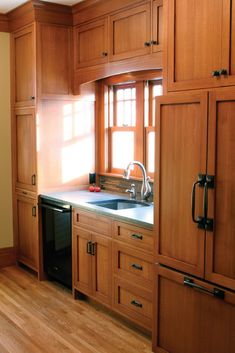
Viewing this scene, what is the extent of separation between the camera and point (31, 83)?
14.9ft

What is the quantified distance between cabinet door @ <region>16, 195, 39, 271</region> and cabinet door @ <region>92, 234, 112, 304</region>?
1.00m

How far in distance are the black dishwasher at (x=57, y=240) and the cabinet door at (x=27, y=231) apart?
125mm

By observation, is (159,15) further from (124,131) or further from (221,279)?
(221,279)

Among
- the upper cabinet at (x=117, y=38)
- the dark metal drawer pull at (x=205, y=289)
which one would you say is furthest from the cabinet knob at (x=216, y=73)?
the dark metal drawer pull at (x=205, y=289)

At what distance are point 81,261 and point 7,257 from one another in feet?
4.59

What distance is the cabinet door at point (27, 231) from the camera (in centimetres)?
468

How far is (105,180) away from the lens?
4.79 m

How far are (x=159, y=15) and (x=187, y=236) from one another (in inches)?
66.4

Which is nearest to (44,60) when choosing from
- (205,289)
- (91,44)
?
(91,44)

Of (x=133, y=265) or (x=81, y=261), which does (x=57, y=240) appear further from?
(x=133, y=265)

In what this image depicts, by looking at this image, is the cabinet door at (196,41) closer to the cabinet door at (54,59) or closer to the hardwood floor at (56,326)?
the hardwood floor at (56,326)

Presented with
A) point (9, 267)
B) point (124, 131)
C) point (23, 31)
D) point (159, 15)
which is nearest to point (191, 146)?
point (159, 15)

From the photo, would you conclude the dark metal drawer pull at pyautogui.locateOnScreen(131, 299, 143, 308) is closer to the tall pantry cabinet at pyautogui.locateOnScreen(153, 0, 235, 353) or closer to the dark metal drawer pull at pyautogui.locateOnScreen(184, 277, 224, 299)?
the tall pantry cabinet at pyautogui.locateOnScreen(153, 0, 235, 353)

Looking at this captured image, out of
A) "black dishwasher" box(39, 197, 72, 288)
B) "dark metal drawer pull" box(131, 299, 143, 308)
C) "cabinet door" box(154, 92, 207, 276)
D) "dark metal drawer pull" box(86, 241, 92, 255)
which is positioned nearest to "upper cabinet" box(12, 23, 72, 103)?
"black dishwasher" box(39, 197, 72, 288)
